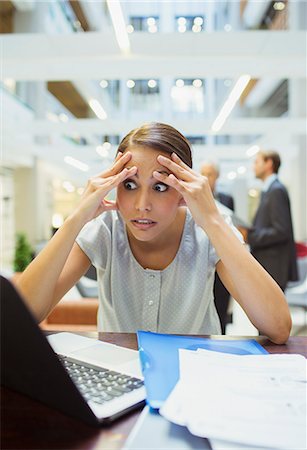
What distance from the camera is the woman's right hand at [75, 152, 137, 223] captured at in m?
1.20

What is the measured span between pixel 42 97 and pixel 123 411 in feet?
38.1

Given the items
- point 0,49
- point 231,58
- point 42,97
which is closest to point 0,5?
point 42,97

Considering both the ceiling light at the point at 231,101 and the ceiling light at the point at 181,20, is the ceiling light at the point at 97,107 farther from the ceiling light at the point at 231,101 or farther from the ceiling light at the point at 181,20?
the ceiling light at the point at 231,101

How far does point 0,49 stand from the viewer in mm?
4000

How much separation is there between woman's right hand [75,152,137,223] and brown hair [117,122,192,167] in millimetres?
53

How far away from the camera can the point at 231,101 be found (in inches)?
218

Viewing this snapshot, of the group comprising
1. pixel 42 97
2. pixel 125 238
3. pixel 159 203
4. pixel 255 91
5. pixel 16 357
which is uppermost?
pixel 255 91

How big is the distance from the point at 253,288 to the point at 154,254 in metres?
0.39

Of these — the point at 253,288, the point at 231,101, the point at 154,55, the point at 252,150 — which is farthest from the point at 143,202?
the point at 252,150

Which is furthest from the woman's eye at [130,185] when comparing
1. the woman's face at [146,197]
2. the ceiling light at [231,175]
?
the ceiling light at [231,175]

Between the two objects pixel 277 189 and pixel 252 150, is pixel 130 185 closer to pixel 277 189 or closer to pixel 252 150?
pixel 277 189

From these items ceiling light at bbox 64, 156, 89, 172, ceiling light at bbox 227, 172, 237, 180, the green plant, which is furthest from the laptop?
ceiling light at bbox 227, 172, 237, 180

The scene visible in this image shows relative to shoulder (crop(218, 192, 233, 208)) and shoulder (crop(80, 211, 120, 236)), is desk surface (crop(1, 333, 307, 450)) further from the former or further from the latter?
shoulder (crop(218, 192, 233, 208))

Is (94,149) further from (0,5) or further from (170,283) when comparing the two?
(170,283)
